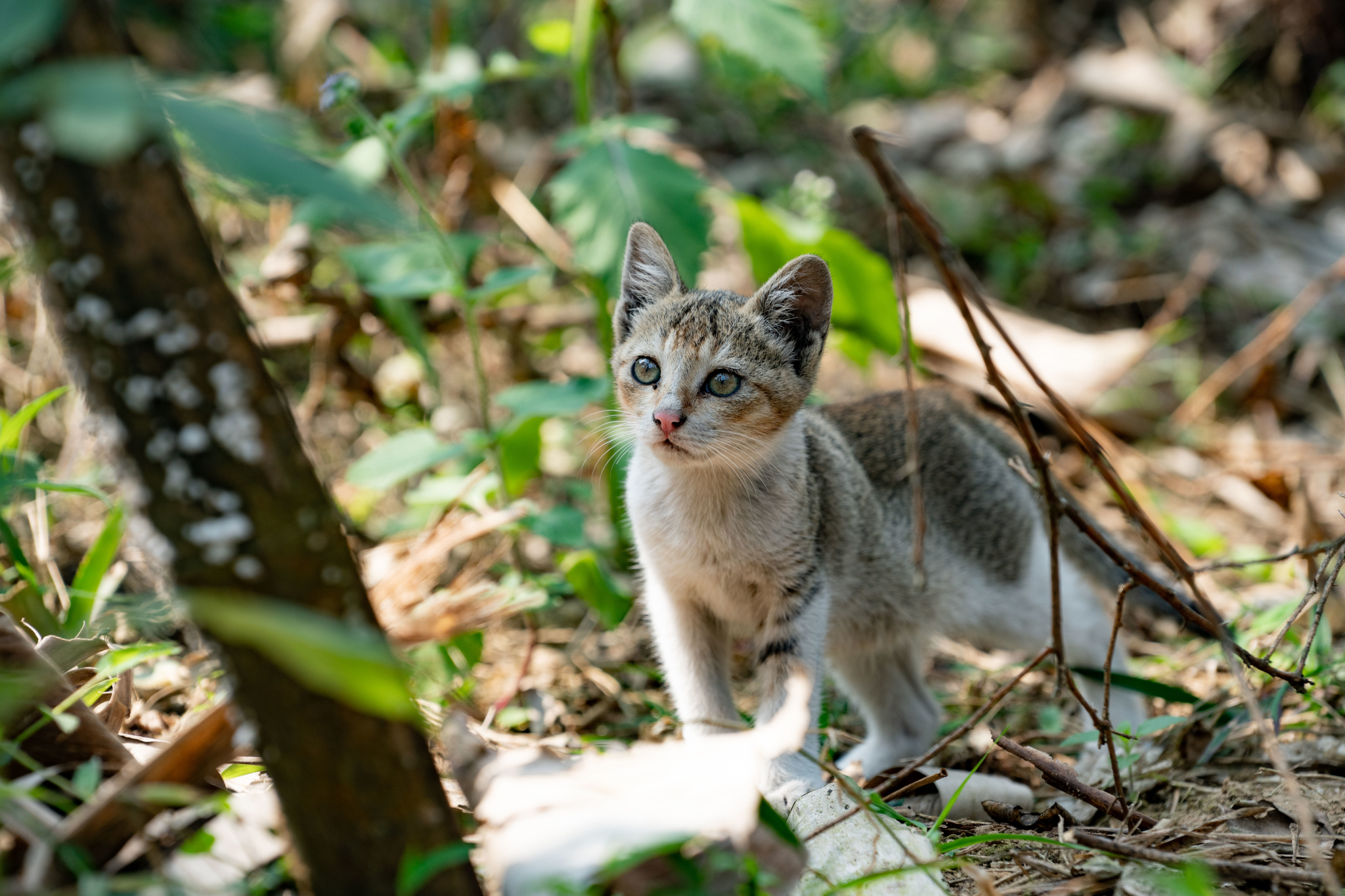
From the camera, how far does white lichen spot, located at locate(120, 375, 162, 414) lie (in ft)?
4.91

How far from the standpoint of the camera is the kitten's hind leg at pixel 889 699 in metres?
3.76

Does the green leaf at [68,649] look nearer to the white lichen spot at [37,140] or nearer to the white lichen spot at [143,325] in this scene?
the white lichen spot at [143,325]

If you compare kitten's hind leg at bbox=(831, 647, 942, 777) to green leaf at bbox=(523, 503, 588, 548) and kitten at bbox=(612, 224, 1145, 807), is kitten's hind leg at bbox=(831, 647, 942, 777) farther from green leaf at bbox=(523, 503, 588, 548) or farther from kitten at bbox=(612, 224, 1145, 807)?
green leaf at bbox=(523, 503, 588, 548)

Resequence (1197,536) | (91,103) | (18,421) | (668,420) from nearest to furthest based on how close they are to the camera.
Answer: (91,103) → (18,421) → (668,420) → (1197,536)

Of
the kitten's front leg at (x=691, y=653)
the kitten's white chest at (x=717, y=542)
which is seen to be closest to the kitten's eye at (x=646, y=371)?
the kitten's white chest at (x=717, y=542)

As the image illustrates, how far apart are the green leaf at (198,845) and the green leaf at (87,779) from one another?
19 centimetres

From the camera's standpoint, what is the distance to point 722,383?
10.6ft

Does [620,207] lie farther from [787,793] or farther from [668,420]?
[787,793]

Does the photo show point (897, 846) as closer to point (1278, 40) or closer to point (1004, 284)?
point (1004, 284)

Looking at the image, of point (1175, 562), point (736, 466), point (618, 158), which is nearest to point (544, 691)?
point (736, 466)

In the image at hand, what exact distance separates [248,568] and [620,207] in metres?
2.43

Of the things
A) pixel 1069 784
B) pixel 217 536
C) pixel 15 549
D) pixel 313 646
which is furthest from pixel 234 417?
pixel 1069 784

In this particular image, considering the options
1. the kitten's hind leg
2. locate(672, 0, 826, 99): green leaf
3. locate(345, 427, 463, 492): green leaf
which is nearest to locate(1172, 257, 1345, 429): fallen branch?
the kitten's hind leg

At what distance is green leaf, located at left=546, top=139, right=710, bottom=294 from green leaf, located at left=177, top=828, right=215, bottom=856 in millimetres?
2403
